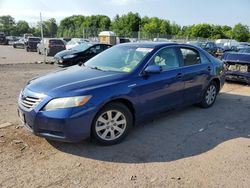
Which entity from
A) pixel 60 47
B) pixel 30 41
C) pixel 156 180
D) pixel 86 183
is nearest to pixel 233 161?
pixel 156 180

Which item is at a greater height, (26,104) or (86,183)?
(26,104)

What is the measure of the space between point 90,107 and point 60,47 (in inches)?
765

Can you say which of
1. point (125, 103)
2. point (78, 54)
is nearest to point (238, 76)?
point (125, 103)

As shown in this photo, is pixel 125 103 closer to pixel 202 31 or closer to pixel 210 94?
pixel 210 94

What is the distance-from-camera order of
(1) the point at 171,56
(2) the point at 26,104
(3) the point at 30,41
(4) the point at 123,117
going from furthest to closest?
(3) the point at 30,41, (1) the point at 171,56, (4) the point at 123,117, (2) the point at 26,104

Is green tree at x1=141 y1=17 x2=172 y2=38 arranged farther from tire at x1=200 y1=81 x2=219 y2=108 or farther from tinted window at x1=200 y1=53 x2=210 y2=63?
tinted window at x1=200 y1=53 x2=210 y2=63

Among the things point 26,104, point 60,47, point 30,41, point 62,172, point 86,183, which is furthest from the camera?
point 30,41

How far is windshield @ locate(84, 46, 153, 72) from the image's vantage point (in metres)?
4.70

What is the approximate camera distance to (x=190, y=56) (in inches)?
228

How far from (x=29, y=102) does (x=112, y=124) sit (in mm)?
1266

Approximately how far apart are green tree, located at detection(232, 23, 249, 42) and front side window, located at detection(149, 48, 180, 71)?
72.0 metres

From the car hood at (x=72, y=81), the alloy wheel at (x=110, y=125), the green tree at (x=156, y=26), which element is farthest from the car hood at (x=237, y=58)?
the green tree at (x=156, y=26)

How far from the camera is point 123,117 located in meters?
4.26

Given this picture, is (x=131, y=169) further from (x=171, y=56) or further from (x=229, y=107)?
(x=229, y=107)
